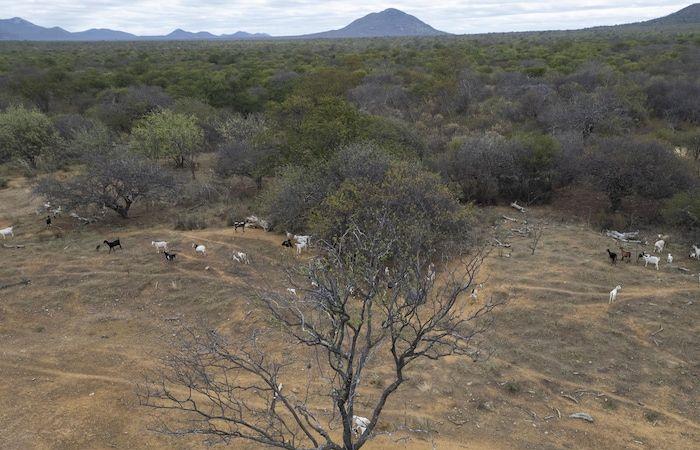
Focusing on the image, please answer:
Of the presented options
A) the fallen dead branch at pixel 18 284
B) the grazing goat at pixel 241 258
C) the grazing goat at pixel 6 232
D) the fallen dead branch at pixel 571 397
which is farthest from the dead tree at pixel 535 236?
the grazing goat at pixel 6 232

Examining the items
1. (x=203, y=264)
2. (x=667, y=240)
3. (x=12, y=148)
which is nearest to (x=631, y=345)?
(x=667, y=240)

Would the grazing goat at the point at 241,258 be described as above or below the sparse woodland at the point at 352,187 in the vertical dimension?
below

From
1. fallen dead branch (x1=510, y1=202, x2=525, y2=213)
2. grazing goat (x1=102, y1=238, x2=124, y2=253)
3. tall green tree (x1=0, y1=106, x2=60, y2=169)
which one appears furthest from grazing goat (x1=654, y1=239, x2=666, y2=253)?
tall green tree (x1=0, y1=106, x2=60, y2=169)

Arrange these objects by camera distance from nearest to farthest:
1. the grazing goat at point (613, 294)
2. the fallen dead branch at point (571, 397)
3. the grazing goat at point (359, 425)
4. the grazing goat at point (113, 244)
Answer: the grazing goat at point (359, 425) → the fallen dead branch at point (571, 397) → the grazing goat at point (613, 294) → the grazing goat at point (113, 244)

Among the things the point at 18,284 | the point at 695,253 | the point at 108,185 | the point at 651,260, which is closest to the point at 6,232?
the point at 108,185

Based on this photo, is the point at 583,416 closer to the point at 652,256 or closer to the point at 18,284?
the point at 652,256

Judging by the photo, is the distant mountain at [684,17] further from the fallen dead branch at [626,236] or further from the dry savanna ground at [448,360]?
the dry savanna ground at [448,360]

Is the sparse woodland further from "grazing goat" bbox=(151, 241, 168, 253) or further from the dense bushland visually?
"grazing goat" bbox=(151, 241, 168, 253)
